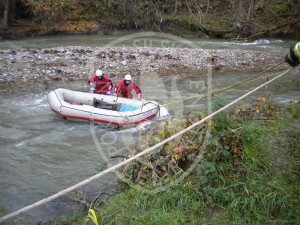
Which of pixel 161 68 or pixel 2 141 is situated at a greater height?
pixel 161 68

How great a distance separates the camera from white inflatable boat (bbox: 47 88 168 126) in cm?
760

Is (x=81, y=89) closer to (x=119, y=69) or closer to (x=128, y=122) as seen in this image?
(x=119, y=69)

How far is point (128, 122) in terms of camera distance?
7.61m

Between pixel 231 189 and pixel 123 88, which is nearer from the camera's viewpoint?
pixel 231 189

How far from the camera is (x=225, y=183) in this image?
125 inches

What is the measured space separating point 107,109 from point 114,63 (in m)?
5.80

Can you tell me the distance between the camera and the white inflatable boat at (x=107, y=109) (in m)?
7.60

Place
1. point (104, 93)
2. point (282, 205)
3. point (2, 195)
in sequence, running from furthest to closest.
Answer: point (104, 93), point (2, 195), point (282, 205)

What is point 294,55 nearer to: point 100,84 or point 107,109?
point 107,109

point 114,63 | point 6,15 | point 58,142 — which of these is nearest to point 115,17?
point 6,15

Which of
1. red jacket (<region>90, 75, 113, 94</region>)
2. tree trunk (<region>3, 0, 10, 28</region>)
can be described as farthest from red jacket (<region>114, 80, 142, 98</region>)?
tree trunk (<region>3, 0, 10, 28</region>)

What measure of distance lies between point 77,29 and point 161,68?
1138 centimetres

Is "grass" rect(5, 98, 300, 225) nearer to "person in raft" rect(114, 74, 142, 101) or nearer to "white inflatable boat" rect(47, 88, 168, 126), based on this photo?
"white inflatable boat" rect(47, 88, 168, 126)

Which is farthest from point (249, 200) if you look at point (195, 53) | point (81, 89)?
point (195, 53)
